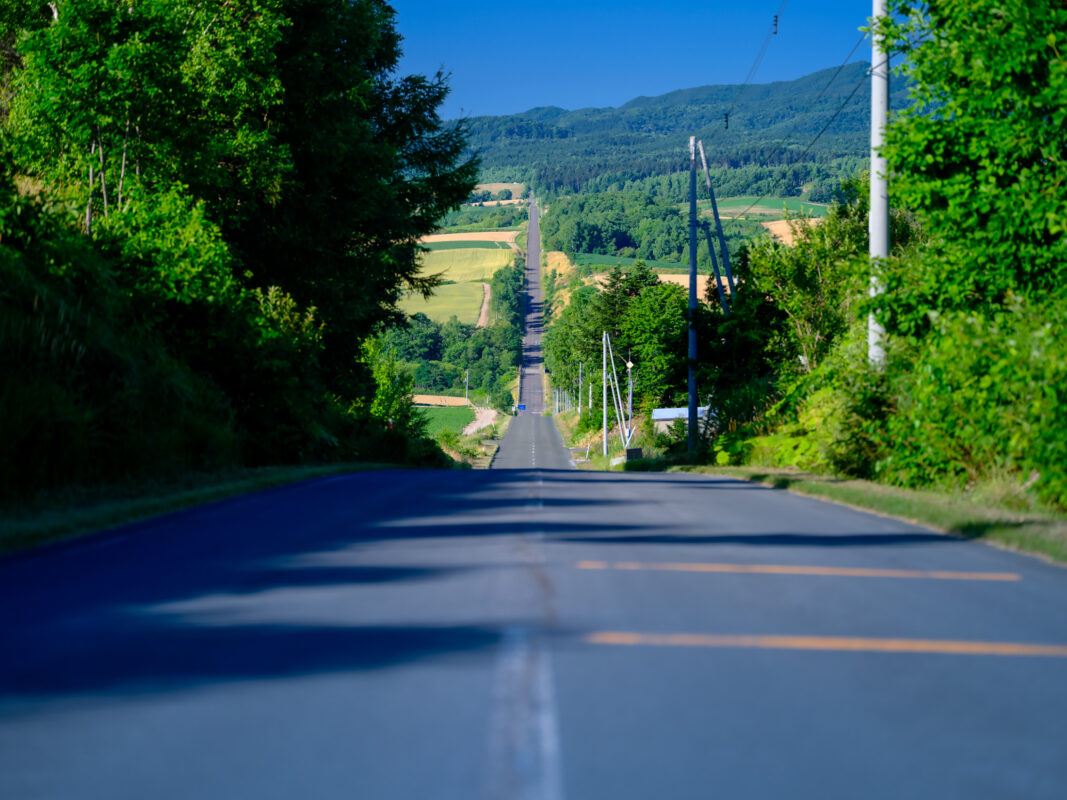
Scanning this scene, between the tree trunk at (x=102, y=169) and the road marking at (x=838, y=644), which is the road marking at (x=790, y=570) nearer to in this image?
the road marking at (x=838, y=644)

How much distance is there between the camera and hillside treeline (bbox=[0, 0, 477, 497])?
16781 millimetres

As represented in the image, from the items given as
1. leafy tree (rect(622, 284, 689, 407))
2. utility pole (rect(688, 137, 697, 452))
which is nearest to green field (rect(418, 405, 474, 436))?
A: leafy tree (rect(622, 284, 689, 407))

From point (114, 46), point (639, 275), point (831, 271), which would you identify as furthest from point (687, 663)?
point (639, 275)

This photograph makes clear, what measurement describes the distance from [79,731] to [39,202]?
16.6 meters

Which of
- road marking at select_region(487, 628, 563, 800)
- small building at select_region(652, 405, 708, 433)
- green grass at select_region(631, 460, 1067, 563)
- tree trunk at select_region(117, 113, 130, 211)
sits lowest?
small building at select_region(652, 405, 708, 433)

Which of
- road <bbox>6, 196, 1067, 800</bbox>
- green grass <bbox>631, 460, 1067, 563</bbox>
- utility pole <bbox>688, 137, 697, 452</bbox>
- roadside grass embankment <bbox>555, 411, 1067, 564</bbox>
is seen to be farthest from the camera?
utility pole <bbox>688, 137, 697, 452</bbox>

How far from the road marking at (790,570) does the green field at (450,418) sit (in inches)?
4562

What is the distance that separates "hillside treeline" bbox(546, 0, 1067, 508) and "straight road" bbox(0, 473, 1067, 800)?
151 inches

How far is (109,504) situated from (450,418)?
447ft

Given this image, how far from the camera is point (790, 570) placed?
9.12 m

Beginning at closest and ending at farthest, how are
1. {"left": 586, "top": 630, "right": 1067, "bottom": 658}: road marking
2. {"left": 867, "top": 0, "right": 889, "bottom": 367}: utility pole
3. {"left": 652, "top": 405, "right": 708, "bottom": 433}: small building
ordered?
{"left": 586, "top": 630, "right": 1067, "bottom": 658}: road marking → {"left": 867, "top": 0, "right": 889, "bottom": 367}: utility pole → {"left": 652, "top": 405, "right": 708, "bottom": 433}: small building

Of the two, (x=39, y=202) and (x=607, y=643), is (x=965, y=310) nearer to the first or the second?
(x=607, y=643)

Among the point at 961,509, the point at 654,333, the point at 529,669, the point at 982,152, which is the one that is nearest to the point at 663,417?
the point at 654,333

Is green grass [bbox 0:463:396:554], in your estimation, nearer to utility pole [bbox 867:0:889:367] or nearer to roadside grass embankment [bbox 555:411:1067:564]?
roadside grass embankment [bbox 555:411:1067:564]
